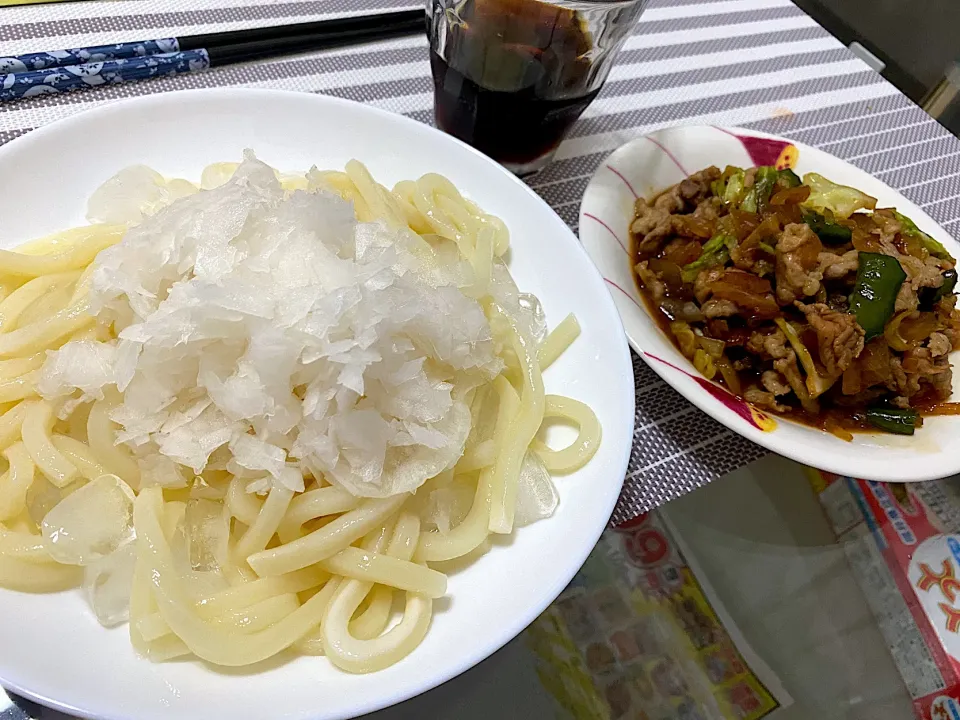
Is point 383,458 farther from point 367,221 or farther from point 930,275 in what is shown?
point 930,275

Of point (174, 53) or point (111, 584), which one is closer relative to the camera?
point (111, 584)

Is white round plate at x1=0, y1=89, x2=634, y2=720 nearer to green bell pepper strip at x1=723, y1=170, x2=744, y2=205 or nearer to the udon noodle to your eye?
the udon noodle

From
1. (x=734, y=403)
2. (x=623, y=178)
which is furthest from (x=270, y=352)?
(x=623, y=178)

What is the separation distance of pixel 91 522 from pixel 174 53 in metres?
1.39

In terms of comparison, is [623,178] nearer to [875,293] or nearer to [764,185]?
[764,185]

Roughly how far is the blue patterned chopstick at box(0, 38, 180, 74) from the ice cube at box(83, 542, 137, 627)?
134 centimetres

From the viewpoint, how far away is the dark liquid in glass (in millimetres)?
1482

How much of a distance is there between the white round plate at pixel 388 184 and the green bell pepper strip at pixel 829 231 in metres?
0.61

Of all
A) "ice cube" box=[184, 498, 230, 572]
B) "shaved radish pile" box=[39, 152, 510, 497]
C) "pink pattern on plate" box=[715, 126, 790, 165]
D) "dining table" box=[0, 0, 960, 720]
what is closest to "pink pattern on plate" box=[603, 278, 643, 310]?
"dining table" box=[0, 0, 960, 720]

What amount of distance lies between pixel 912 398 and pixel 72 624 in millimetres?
1603

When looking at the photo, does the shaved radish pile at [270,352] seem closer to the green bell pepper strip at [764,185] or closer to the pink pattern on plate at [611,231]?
the pink pattern on plate at [611,231]

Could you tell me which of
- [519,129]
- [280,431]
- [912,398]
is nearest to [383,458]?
[280,431]

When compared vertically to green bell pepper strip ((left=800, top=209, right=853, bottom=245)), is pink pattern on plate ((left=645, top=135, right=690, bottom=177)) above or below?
below

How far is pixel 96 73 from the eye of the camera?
168 cm
